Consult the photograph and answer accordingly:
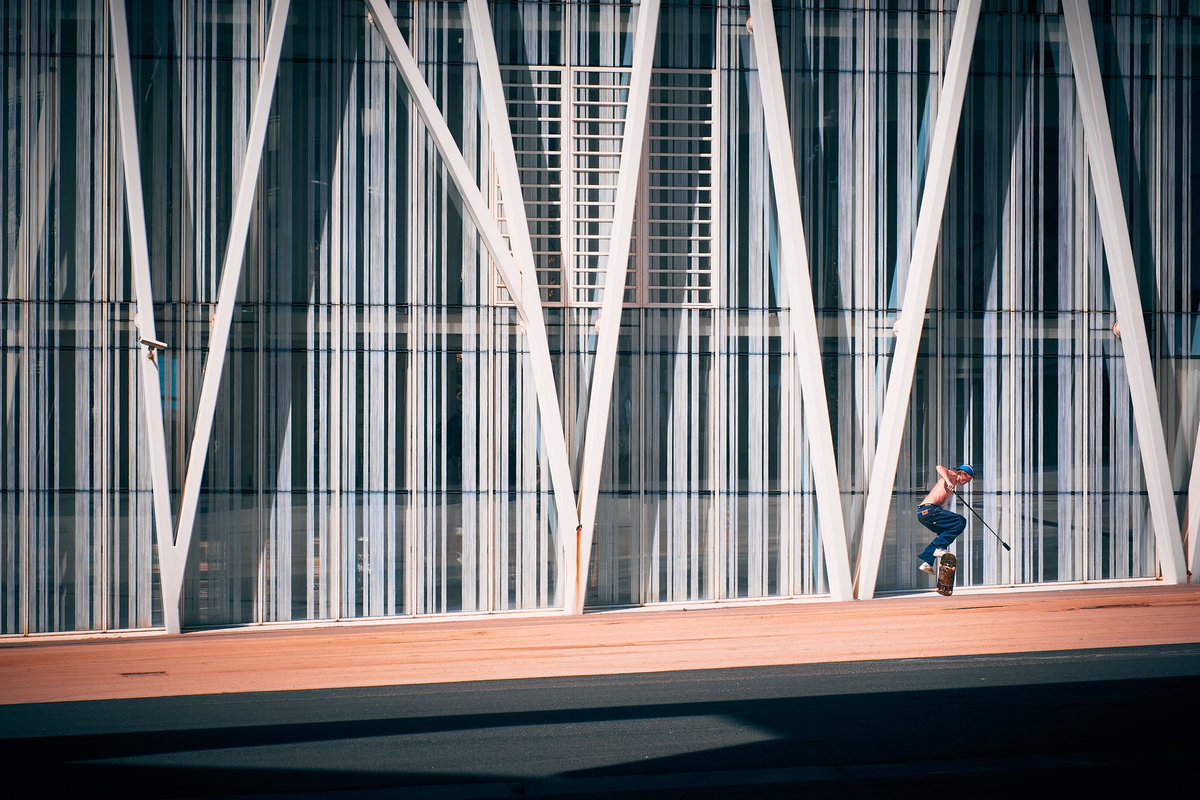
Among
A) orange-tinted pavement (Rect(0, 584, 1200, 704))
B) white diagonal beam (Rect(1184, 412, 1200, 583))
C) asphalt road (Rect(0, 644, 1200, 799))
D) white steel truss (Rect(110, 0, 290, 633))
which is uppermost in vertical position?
white steel truss (Rect(110, 0, 290, 633))

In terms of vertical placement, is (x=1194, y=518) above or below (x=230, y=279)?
below

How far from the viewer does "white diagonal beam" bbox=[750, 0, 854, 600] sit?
7867mm

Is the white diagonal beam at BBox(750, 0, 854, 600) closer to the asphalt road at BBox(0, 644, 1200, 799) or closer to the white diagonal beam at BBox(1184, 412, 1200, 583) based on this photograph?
the asphalt road at BBox(0, 644, 1200, 799)

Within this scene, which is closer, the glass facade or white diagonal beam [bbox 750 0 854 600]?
the glass facade

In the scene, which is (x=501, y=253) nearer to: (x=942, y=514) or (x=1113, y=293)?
(x=942, y=514)

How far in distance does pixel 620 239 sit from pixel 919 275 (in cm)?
243

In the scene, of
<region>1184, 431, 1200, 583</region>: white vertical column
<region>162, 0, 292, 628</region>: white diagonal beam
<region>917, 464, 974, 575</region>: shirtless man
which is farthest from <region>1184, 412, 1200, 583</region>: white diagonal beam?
<region>162, 0, 292, 628</region>: white diagonal beam

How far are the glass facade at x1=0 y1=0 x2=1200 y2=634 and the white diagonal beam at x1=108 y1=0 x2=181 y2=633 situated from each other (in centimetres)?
18

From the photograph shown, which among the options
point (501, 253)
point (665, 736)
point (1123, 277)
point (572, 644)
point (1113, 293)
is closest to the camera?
point (665, 736)

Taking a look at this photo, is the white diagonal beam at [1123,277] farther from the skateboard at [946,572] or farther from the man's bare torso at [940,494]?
the skateboard at [946,572]

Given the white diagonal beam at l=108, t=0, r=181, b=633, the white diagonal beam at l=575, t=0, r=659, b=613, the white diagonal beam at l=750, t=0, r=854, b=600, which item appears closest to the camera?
the white diagonal beam at l=108, t=0, r=181, b=633

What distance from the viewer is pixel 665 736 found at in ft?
15.0

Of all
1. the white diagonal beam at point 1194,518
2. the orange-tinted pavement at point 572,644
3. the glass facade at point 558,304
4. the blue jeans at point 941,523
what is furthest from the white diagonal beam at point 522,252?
the white diagonal beam at point 1194,518

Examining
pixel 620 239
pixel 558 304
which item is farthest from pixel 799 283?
pixel 558 304
